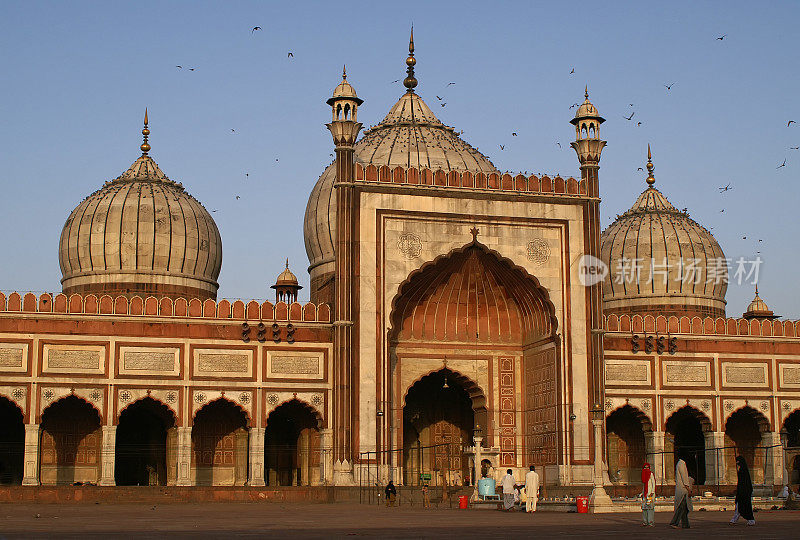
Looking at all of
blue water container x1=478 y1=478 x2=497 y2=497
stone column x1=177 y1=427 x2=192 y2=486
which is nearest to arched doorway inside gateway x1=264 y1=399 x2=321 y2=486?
stone column x1=177 y1=427 x2=192 y2=486

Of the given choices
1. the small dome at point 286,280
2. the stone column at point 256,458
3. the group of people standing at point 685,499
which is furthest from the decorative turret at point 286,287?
the group of people standing at point 685,499

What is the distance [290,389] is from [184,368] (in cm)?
267

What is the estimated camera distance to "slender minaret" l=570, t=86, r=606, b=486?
1170 inches

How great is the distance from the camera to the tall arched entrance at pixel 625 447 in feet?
106

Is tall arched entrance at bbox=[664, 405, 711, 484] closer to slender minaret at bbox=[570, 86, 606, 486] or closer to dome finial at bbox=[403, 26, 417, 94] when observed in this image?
slender minaret at bbox=[570, 86, 606, 486]

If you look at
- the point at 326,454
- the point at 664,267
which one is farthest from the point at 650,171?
the point at 326,454

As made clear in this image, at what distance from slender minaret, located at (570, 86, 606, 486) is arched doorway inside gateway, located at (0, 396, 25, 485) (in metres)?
14.7

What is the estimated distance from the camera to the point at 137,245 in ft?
108

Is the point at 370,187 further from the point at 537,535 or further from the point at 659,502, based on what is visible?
the point at 537,535

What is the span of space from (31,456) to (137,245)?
805 centimetres

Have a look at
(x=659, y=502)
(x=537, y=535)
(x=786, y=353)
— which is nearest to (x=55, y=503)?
(x=659, y=502)

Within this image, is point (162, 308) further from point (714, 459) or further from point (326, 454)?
point (714, 459)

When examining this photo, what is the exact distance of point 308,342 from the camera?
28797 millimetres

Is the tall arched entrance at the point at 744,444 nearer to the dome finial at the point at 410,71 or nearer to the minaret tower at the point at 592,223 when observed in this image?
the minaret tower at the point at 592,223
